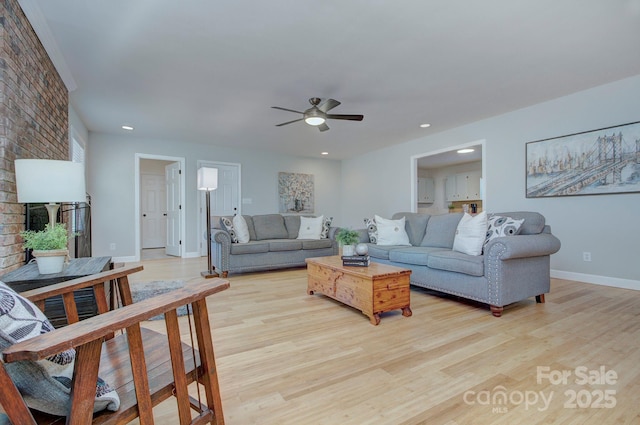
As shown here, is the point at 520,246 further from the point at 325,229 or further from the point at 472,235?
the point at 325,229

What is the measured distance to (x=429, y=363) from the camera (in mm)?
1849

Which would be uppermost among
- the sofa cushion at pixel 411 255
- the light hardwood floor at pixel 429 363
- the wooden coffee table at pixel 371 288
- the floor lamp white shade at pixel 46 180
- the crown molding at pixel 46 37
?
the crown molding at pixel 46 37

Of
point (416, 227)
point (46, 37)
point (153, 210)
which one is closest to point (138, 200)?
point (153, 210)

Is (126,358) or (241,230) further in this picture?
(241,230)

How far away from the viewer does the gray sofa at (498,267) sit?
2.65 metres

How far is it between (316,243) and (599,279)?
3646mm

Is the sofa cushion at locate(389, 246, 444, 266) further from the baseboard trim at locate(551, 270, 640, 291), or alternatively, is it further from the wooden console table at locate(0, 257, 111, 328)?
the wooden console table at locate(0, 257, 111, 328)

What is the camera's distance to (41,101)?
257 cm

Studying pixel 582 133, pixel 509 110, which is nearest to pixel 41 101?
pixel 509 110

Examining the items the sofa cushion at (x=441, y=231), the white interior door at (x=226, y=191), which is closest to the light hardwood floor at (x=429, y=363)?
the sofa cushion at (x=441, y=231)

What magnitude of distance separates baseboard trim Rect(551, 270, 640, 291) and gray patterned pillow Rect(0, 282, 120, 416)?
4798mm

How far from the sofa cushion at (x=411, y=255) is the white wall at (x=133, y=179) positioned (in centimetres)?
418

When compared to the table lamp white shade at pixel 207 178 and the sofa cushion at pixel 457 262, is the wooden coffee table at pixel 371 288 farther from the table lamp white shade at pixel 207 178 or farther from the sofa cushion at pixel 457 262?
the table lamp white shade at pixel 207 178

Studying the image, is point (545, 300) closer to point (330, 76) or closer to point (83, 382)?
point (330, 76)
